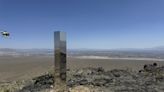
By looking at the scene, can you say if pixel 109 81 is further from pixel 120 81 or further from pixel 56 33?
pixel 56 33

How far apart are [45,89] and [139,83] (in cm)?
443

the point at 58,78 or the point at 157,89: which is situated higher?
the point at 58,78

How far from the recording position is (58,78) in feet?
24.1

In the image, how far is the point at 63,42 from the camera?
727cm

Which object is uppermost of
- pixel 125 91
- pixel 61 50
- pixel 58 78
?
pixel 61 50

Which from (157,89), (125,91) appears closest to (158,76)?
(157,89)

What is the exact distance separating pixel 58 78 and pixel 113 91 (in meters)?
4.67

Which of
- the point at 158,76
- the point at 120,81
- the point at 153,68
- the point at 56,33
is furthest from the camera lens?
the point at 153,68

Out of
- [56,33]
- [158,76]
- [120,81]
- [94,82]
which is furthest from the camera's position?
[158,76]

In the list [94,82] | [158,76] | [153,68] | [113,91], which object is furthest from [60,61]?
[153,68]

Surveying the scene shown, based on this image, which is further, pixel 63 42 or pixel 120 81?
pixel 120 81

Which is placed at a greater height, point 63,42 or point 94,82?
point 63,42

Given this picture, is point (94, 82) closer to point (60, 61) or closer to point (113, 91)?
point (113, 91)

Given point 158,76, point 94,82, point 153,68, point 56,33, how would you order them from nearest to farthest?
point 56,33
point 94,82
point 158,76
point 153,68
